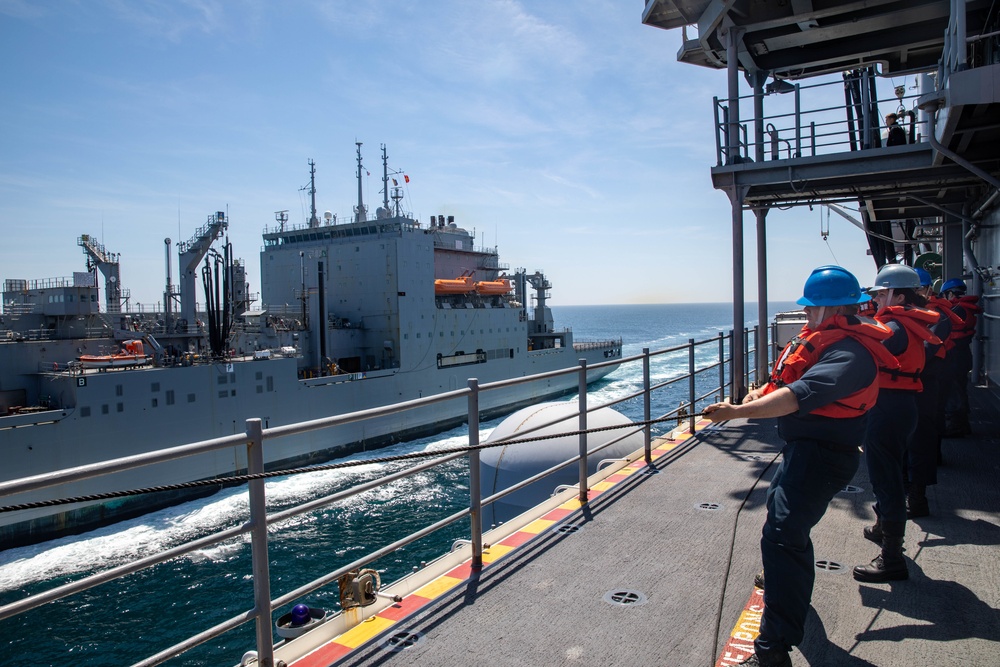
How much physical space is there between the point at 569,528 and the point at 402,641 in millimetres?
1703

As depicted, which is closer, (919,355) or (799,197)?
(919,355)

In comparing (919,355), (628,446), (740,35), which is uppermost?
(740,35)

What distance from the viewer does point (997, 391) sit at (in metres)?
8.49

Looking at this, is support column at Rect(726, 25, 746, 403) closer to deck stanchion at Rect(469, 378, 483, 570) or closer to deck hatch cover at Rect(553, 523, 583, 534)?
deck hatch cover at Rect(553, 523, 583, 534)

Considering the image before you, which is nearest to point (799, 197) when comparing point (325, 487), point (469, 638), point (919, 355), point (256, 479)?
point (919, 355)

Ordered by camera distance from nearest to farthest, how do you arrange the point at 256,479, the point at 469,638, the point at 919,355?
the point at 256,479, the point at 469,638, the point at 919,355

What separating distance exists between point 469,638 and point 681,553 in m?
1.54

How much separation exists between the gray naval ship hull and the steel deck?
15826mm

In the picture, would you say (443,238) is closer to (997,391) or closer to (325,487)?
(325,487)

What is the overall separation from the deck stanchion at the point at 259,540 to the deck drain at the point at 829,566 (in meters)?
2.88

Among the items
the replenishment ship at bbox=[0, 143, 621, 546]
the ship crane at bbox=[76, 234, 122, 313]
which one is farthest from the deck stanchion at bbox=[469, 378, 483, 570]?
the ship crane at bbox=[76, 234, 122, 313]

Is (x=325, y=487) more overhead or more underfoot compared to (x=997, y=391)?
more underfoot

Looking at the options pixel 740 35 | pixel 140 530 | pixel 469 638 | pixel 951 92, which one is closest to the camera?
pixel 469 638

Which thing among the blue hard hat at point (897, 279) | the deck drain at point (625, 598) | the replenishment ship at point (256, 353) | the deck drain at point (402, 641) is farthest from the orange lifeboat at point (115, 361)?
the blue hard hat at point (897, 279)
